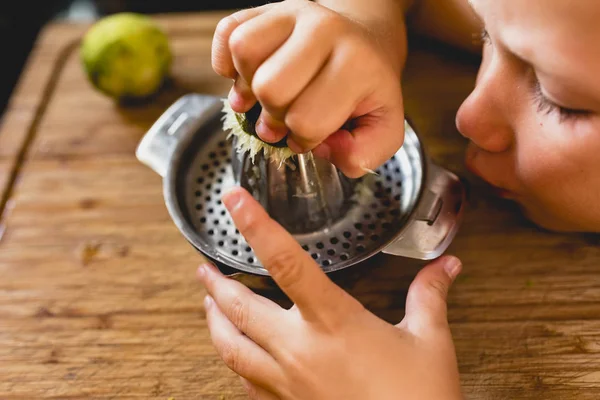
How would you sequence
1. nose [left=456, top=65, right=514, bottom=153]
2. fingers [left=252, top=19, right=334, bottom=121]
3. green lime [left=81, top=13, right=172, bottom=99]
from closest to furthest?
fingers [left=252, top=19, right=334, bottom=121]
nose [left=456, top=65, right=514, bottom=153]
green lime [left=81, top=13, right=172, bottom=99]

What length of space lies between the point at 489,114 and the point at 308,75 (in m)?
0.22

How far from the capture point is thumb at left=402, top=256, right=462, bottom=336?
21.5 inches

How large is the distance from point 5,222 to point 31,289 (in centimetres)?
11

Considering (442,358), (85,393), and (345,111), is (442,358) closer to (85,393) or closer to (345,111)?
(345,111)

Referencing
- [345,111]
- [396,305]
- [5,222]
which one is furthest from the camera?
[5,222]

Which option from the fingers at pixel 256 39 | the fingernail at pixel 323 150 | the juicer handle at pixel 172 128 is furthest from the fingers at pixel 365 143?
the juicer handle at pixel 172 128

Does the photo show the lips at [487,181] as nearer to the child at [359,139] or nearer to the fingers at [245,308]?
the child at [359,139]

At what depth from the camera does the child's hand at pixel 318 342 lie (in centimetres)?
48

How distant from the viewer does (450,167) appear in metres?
0.73

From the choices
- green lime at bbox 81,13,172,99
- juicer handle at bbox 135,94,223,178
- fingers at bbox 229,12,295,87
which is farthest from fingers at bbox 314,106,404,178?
green lime at bbox 81,13,172,99

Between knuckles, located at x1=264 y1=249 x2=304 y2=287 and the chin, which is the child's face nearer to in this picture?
the chin

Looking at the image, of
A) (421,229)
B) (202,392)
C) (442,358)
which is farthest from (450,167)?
(202,392)

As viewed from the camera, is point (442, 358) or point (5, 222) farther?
point (5, 222)

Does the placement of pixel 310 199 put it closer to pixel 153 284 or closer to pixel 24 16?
pixel 153 284
